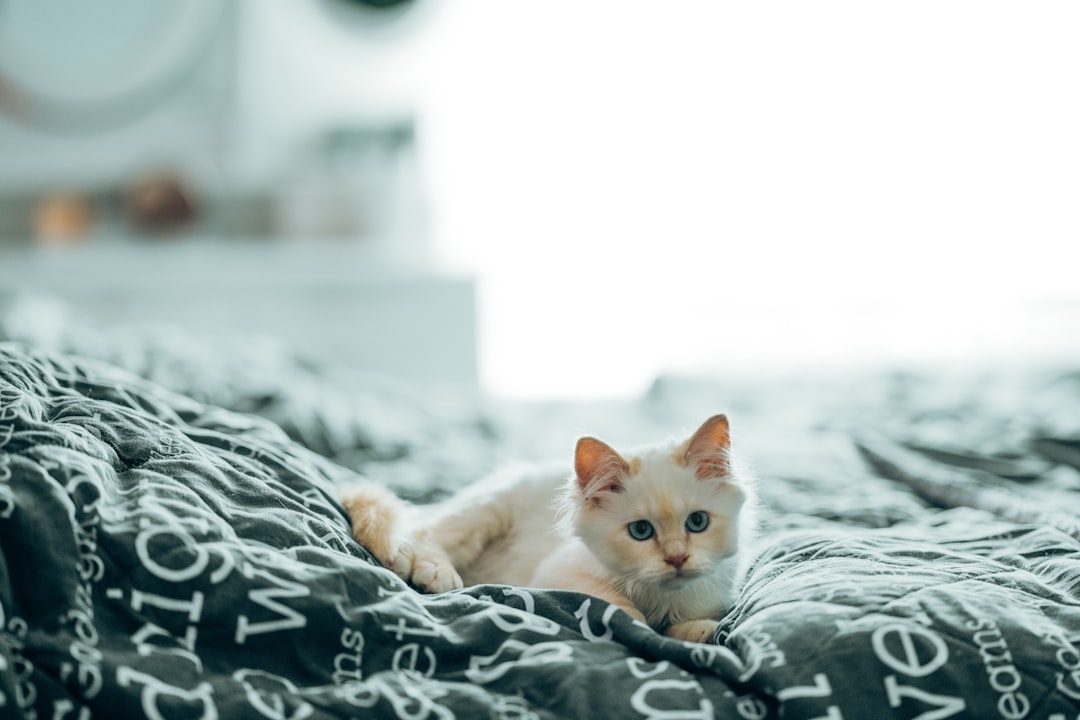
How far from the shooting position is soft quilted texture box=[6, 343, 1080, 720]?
0.80 meters

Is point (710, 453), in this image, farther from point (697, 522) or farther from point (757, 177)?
point (757, 177)

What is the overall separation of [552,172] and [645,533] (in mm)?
2602

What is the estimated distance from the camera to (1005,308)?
3.36m

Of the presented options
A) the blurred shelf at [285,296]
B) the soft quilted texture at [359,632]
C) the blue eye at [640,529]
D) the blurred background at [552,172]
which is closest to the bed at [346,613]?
the soft quilted texture at [359,632]

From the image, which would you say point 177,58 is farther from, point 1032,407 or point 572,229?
point 1032,407

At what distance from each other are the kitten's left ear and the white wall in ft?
6.86

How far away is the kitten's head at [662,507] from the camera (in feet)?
3.34

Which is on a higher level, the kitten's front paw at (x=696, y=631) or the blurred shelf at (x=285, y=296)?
the blurred shelf at (x=285, y=296)

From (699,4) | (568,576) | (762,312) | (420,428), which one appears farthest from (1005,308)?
(568,576)

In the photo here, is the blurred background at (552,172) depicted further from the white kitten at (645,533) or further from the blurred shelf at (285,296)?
the white kitten at (645,533)

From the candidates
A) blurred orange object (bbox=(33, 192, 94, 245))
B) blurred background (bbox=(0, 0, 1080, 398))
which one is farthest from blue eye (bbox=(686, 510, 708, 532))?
blurred orange object (bbox=(33, 192, 94, 245))

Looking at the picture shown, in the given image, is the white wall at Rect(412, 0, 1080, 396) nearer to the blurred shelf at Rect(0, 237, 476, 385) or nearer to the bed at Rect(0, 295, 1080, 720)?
the blurred shelf at Rect(0, 237, 476, 385)

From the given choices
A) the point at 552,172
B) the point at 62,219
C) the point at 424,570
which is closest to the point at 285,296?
the point at 62,219

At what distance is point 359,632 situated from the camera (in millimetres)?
868
